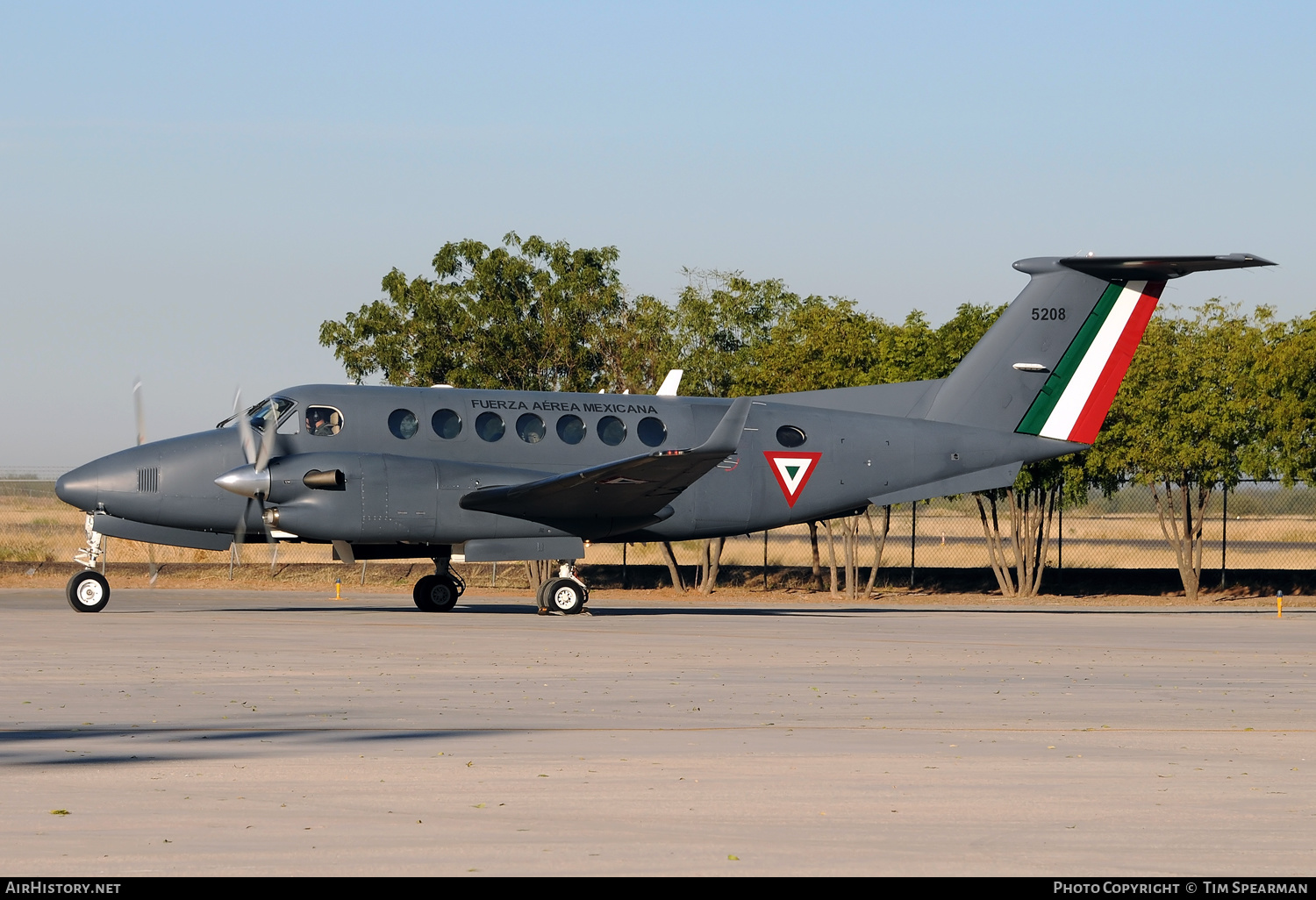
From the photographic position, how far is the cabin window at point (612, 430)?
27.1 meters

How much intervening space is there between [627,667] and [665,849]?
9513 mm

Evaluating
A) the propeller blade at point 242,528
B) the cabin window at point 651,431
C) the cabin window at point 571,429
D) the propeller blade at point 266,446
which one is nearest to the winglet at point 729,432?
the cabin window at point 651,431

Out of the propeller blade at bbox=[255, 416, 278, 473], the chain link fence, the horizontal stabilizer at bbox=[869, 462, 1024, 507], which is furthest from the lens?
the chain link fence

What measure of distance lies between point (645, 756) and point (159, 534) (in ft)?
56.9

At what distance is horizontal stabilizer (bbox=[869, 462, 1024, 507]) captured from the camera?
1107 inches

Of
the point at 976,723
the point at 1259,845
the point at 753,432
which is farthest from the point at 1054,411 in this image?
the point at 1259,845

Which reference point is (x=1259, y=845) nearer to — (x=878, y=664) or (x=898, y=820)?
(x=898, y=820)

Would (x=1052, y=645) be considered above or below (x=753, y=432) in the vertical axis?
below

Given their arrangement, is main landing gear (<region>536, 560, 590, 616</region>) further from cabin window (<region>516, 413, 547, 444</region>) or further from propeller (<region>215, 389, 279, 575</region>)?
propeller (<region>215, 389, 279, 575</region>)

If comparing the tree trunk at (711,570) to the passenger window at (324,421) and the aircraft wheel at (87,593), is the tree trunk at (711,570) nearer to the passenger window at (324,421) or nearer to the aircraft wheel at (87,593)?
the passenger window at (324,421)

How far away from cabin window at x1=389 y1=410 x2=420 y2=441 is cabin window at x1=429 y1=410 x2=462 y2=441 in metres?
0.32

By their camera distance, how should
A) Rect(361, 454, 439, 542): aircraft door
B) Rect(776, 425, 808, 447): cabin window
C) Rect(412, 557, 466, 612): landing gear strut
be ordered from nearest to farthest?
Rect(361, 454, 439, 542): aircraft door
Rect(412, 557, 466, 612): landing gear strut
Rect(776, 425, 808, 447): cabin window

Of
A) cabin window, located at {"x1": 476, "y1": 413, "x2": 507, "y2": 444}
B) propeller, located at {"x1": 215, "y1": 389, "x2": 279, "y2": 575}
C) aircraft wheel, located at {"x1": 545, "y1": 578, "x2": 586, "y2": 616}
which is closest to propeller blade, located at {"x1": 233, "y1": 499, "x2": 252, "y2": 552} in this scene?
propeller, located at {"x1": 215, "y1": 389, "x2": 279, "y2": 575}
